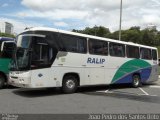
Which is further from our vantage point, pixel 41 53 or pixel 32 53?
pixel 41 53

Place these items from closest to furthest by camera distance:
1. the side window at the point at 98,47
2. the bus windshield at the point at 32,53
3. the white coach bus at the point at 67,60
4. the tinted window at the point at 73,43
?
the bus windshield at the point at 32,53
the white coach bus at the point at 67,60
the tinted window at the point at 73,43
the side window at the point at 98,47

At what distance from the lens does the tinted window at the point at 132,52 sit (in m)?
20.6

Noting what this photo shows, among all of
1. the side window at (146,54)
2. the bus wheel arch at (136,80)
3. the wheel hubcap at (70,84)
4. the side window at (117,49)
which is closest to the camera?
the wheel hubcap at (70,84)

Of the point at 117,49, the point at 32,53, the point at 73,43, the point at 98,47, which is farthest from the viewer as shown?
the point at 117,49

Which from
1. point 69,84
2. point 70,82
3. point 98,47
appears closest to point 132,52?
point 98,47

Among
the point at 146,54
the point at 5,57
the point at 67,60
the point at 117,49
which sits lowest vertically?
the point at 67,60

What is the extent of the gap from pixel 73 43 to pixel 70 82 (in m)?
1.95

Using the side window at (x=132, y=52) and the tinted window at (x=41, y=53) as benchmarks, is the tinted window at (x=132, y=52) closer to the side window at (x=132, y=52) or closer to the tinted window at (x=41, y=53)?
the side window at (x=132, y=52)

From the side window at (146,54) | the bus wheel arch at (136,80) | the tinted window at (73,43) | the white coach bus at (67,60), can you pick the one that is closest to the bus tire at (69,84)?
the white coach bus at (67,60)

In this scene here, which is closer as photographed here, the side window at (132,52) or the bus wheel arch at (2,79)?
the bus wheel arch at (2,79)

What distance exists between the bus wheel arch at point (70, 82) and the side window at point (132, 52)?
517 cm

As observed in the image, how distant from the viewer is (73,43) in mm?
16391

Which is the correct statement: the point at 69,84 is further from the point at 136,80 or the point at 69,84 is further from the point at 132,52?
the point at 136,80

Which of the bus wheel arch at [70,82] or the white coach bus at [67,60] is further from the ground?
the white coach bus at [67,60]
